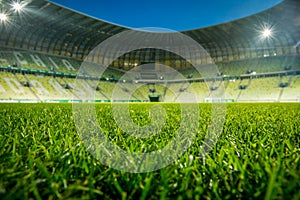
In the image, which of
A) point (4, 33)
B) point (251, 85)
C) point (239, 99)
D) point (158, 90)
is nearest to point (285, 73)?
point (251, 85)

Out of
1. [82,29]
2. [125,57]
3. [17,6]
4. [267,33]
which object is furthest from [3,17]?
[267,33]

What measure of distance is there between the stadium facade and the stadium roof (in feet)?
0.39

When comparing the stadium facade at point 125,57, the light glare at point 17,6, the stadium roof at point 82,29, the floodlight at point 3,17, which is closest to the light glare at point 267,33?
the stadium facade at point 125,57

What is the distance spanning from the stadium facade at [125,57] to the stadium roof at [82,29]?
0.39ft

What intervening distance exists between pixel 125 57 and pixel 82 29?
1790 cm

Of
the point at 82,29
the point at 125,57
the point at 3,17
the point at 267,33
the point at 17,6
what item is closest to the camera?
the point at 17,6

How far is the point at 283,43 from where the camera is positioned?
4219cm

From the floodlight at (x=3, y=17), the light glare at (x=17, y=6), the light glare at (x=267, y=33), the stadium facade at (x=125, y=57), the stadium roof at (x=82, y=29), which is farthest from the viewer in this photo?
the light glare at (x=267, y=33)

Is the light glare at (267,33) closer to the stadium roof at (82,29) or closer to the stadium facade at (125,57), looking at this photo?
the stadium facade at (125,57)

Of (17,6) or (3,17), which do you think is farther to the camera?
(3,17)

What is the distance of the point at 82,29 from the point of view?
37.1m

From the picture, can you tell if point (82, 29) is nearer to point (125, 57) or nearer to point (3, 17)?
point (3, 17)

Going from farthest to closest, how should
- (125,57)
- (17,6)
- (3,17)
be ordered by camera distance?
(125,57) < (3,17) < (17,6)

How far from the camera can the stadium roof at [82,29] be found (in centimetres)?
2959
